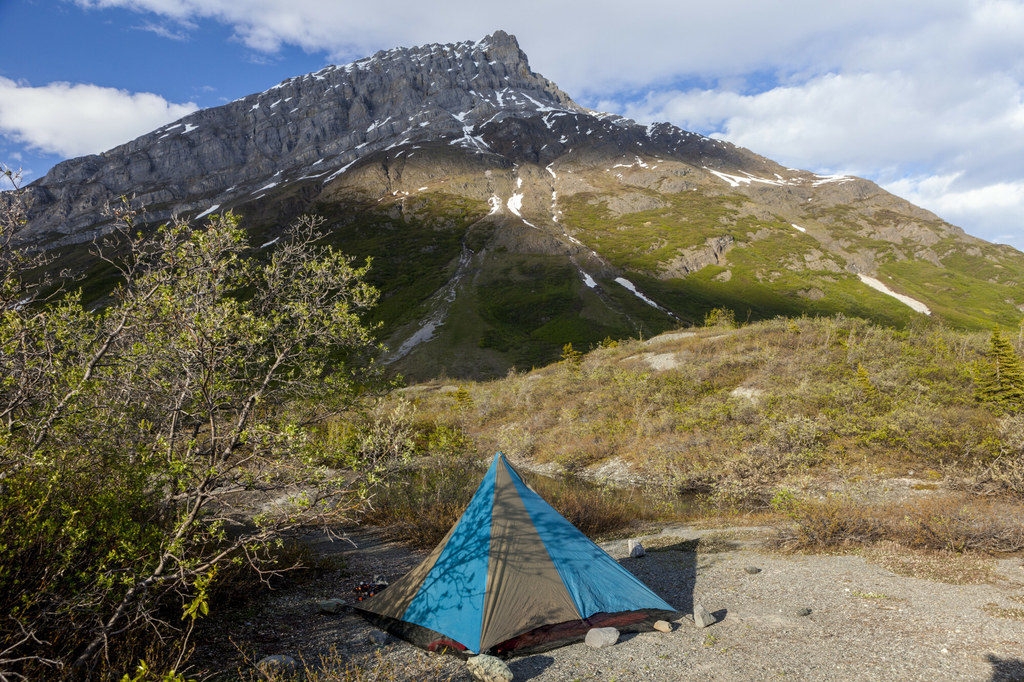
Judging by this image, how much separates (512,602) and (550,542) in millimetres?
1346

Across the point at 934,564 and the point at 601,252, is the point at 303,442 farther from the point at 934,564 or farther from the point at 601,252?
the point at 601,252

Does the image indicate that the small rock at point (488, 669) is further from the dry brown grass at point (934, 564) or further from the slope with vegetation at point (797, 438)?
the dry brown grass at point (934, 564)

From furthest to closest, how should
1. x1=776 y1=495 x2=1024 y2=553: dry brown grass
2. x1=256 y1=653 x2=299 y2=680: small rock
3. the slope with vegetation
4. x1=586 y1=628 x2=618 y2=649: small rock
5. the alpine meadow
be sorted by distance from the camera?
the slope with vegetation < x1=776 y1=495 x2=1024 y2=553: dry brown grass < x1=586 y1=628 x2=618 y2=649: small rock < x1=256 y1=653 x2=299 y2=680: small rock < the alpine meadow

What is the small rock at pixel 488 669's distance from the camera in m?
7.30

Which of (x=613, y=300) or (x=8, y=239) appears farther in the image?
(x=613, y=300)

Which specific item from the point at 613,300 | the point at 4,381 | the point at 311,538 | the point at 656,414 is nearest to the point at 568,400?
the point at 656,414

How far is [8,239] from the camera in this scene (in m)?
6.51

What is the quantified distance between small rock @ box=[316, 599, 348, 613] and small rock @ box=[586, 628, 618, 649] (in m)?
5.18

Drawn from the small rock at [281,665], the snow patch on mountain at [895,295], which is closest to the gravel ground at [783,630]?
the small rock at [281,665]

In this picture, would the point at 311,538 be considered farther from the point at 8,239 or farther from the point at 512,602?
the point at 8,239

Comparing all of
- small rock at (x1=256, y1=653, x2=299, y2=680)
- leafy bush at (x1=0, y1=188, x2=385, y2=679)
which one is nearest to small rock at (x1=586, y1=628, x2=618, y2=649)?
small rock at (x1=256, y1=653, x2=299, y2=680)

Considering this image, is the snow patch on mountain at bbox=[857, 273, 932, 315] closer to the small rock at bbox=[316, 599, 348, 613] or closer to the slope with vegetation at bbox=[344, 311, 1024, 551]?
the slope with vegetation at bbox=[344, 311, 1024, 551]

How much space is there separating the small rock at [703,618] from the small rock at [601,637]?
5.41ft

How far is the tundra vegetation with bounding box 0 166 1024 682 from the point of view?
6008 mm
